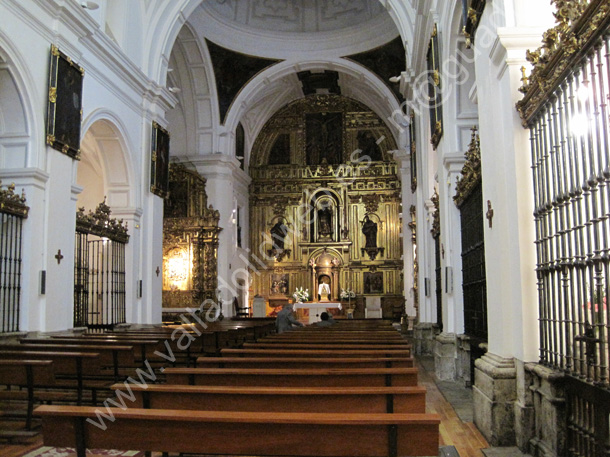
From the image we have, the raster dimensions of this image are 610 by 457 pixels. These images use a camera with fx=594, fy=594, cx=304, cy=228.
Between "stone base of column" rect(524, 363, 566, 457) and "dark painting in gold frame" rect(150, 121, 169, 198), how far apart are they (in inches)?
480

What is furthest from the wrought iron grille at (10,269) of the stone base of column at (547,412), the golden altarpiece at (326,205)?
the golden altarpiece at (326,205)

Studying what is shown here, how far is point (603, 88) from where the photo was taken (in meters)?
3.57

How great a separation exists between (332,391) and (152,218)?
1231cm

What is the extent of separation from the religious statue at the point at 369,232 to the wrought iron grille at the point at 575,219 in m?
21.3

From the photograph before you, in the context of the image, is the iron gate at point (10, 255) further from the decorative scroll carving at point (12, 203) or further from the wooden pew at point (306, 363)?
the wooden pew at point (306, 363)

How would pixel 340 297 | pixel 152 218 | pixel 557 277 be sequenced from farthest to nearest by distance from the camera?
pixel 340 297
pixel 152 218
pixel 557 277

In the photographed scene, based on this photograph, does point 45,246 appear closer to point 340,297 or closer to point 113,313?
point 113,313

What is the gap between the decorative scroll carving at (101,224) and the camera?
481 inches

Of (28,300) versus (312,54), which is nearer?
(28,300)

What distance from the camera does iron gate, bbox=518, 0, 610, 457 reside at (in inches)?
142

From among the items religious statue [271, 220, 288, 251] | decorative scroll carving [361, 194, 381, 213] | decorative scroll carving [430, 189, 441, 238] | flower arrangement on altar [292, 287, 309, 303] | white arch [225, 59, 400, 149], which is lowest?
flower arrangement on altar [292, 287, 309, 303]

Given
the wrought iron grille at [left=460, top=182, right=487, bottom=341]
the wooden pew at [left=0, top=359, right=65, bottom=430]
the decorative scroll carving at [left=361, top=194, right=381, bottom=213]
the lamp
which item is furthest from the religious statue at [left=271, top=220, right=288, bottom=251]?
the wooden pew at [left=0, top=359, right=65, bottom=430]

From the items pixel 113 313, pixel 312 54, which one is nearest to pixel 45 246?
pixel 113 313

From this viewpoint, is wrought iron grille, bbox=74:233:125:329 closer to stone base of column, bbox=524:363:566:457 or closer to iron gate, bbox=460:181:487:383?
iron gate, bbox=460:181:487:383
